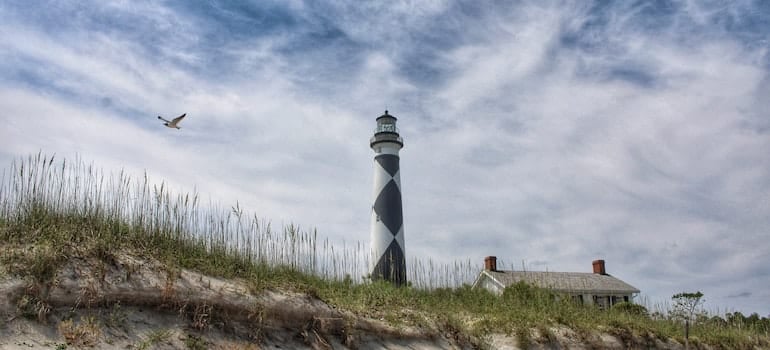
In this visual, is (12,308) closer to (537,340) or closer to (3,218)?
(3,218)

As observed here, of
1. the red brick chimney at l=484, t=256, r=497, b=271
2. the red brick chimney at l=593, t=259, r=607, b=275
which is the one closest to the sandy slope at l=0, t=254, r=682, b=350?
the red brick chimney at l=484, t=256, r=497, b=271

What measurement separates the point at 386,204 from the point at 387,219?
46 centimetres

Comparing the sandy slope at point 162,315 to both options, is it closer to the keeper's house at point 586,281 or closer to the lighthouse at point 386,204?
the lighthouse at point 386,204

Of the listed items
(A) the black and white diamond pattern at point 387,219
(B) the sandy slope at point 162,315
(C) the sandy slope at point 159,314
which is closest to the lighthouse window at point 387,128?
(A) the black and white diamond pattern at point 387,219

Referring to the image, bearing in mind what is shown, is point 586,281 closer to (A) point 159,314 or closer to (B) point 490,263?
(B) point 490,263

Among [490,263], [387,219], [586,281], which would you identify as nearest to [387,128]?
[387,219]

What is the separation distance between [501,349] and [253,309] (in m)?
3.98

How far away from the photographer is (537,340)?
9164mm

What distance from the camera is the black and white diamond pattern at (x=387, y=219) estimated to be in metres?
16.8

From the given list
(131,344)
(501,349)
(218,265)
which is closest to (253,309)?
(218,265)

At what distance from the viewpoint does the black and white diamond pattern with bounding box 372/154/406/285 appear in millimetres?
16766

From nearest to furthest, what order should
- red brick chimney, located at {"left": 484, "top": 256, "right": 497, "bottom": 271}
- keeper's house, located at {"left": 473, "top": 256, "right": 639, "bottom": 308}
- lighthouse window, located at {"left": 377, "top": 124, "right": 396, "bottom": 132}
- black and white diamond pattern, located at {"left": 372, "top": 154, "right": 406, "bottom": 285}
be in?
black and white diamond pattern, located at {"left": 372, "top": 154, "right": 406, "bottom": 285} → lighthouse window, located at {"left": 377, "top": 124, "right": 396, "bottom": 132} → keeper's house, located at {"left": 473, "top": 256, "right": 639, "bottom": 308} → red brick chimney, located at {"left": 484, "top": 256, "right": 497, "bottom": 271}

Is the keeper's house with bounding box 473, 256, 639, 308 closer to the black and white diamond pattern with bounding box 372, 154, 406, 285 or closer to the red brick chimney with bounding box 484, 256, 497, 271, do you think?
the red brick chimney with bounding box 484, 256, 497, 271

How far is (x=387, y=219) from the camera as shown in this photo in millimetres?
17297
